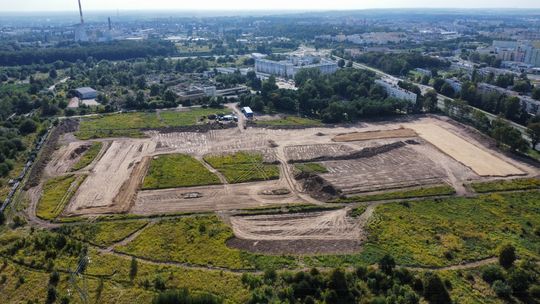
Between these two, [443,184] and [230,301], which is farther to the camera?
→ [443,184]

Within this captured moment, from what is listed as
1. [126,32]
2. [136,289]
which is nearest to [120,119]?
[136,289]

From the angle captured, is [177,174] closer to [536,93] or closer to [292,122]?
[292,122]

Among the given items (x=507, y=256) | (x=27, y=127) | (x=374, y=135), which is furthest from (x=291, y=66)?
(x=507, y=256)

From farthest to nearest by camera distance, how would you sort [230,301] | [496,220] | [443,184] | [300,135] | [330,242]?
1. [300,135]
2. [443,184]
3. [496,220]
4. [330,242]
5. [230,301]

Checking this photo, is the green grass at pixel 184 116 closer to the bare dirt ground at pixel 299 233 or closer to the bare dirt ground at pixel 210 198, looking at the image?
the bare dirt ground at pixel 210 198

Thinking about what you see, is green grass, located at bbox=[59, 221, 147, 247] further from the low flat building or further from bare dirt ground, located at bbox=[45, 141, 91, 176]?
the low flat building

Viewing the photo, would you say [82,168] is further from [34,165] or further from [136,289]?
[136,289]
